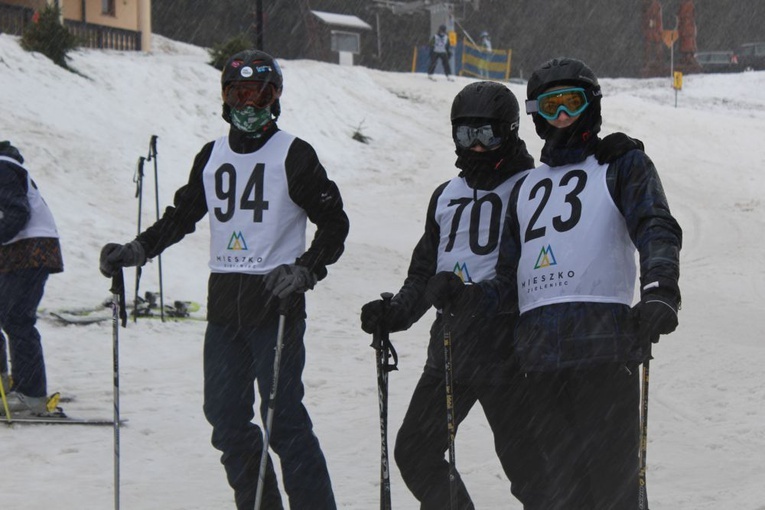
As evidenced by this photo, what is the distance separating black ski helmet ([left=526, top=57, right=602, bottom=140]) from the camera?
12.5ft

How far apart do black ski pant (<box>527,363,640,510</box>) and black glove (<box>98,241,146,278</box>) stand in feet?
6.15

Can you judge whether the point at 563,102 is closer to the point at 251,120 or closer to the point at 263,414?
the point at 251,120

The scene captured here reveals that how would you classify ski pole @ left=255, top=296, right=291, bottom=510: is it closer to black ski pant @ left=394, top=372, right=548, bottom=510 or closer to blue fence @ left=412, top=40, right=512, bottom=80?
black ski pant @ left=394, top=372, right=548, bottom=510

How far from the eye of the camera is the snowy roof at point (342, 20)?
37750 mm

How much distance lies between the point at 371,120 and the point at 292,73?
7.52 ft

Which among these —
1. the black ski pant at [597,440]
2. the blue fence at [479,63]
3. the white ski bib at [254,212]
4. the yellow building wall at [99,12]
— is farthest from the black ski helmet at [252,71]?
the blue fence at [479,63]

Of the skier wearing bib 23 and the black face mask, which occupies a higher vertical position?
the black face mask

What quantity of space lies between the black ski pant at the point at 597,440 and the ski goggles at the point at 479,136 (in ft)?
3.18

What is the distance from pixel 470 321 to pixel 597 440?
A: 695mm

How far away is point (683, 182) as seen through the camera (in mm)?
20453

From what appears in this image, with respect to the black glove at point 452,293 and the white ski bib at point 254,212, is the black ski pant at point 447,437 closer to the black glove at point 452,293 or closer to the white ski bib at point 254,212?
the black glove at point 452,293

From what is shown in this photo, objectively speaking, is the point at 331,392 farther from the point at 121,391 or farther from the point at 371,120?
the point at 371,120

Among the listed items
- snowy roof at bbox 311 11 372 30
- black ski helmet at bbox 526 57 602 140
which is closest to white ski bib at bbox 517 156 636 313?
black ski helmet at bbox 526 57 602 140

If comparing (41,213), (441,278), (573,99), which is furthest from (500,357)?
(41,213)
